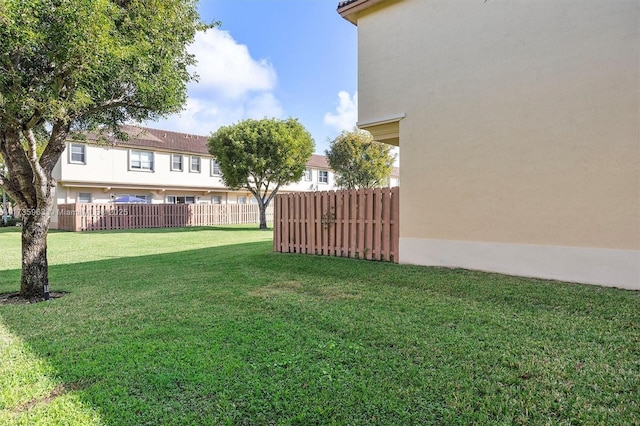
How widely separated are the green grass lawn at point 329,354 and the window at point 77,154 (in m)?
22.0

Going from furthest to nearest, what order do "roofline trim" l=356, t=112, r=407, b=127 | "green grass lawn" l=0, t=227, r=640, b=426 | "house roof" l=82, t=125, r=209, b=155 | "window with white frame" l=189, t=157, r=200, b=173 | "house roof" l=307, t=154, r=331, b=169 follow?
"house roof" l=307, t=154, r=331, b=169
"window with white frame" l=189, t=157, r=200, b=173
"house roof" l=82, t=125, r=209, b=155
"roofline trim" l=356, t=112, r=407, b=127
"green grass lawn" l=0, t=227, r=640, b=426

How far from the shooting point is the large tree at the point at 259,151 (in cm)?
2350

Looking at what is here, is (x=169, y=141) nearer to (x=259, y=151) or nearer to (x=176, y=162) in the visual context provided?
(x=176, y=162)

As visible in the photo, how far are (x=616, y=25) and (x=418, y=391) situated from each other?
20.7 feet

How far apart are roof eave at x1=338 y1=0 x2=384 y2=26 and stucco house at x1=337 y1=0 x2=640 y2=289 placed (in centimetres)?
3

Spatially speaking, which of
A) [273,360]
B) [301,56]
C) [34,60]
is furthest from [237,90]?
[273,360]

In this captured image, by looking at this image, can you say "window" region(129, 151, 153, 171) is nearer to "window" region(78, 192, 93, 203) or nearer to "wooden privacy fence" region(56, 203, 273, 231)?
"window" region(78, 192, 93, 203)

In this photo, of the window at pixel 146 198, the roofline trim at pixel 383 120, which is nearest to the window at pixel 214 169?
the window at pixel 146 198

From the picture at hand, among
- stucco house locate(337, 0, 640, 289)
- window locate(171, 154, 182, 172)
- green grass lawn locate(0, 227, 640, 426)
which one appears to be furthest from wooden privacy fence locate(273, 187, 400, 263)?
window locate(171, 154, 182, 172)

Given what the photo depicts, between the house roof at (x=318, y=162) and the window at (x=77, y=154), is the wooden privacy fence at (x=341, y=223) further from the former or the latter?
the house roof at (x=318, y=162)

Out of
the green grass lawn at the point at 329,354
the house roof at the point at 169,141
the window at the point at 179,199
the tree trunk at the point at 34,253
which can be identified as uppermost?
the house roof at the point at 169,141

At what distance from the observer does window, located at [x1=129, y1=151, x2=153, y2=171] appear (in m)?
26.9

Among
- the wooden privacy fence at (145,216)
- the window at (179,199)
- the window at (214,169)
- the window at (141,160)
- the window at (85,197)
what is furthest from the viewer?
the window at (214,169)

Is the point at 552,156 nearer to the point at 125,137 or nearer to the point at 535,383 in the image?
the point at 535,383
